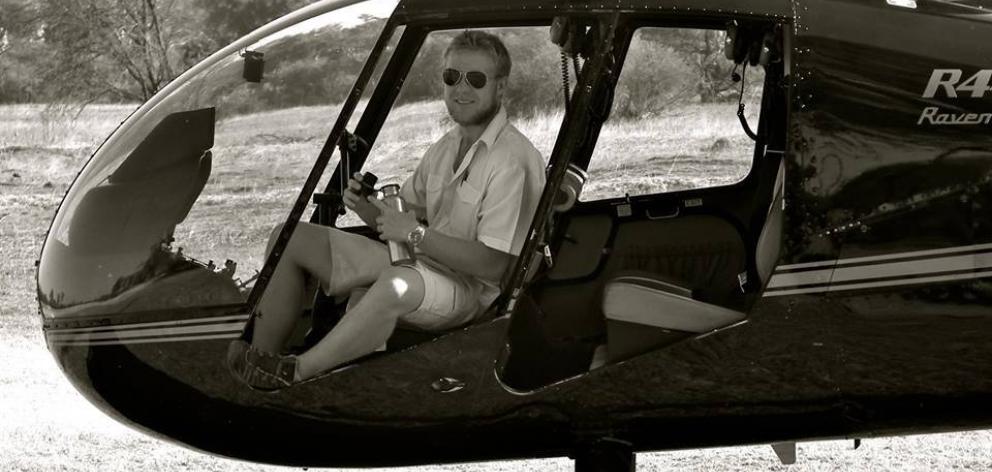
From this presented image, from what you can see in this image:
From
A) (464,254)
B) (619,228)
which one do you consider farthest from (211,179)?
(619,228)

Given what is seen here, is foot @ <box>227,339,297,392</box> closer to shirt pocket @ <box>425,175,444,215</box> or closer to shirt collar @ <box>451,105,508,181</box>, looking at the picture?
shirt pocket @ <box>425,175,444,215</box>

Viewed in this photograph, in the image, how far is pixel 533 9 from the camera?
3895 mm

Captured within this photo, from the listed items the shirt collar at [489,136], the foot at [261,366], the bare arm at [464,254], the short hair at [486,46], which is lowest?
the foot at [261,366]

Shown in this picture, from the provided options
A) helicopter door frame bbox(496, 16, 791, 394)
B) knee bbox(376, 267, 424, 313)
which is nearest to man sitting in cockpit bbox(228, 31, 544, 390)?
knee bbox(376, 267, 424, 313)

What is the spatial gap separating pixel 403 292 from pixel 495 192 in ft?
1.22

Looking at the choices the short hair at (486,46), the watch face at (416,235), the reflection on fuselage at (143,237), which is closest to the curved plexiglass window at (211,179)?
the reflection on fuselage at (143,237)

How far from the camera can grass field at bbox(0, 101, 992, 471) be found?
3945 mm

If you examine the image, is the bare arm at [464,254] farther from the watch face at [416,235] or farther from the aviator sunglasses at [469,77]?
the aviator sunglasses at [469,77]

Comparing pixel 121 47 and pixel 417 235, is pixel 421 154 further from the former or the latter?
pixel 121 47

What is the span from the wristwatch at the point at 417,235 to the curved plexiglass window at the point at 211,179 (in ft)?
1.09

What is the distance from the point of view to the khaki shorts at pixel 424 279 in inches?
150

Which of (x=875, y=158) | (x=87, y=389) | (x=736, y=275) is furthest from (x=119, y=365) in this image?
(x=875, y=158)

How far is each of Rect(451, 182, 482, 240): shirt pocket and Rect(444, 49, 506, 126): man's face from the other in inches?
8.1

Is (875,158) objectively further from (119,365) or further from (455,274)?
(119,365)
